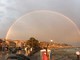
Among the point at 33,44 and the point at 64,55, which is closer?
the point at 33,44

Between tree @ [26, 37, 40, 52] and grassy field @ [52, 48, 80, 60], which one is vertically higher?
tree @ [26, 37, 40, 52]

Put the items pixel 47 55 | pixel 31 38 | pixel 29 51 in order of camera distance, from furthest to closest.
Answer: pixel 31 38, pixel 29 51, pixel 47 55

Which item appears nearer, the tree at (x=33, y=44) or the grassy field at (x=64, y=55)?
the grassy field at (x=64, y=55)

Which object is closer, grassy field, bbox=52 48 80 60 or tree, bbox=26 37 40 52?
grassy field, bbox=52 48 80 60

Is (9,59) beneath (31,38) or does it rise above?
beneath

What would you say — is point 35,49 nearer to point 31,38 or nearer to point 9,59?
point 31,38

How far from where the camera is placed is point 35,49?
123625 mm

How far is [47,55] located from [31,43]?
8012 centimetres

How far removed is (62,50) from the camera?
7687 inches

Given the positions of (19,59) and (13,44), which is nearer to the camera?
(19,59)

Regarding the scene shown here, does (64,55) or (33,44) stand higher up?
(33,44)

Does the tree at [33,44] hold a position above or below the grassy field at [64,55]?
above

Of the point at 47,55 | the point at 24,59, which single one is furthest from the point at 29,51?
the point at 47,55

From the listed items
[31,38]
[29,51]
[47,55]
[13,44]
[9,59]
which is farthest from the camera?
[13,44]
